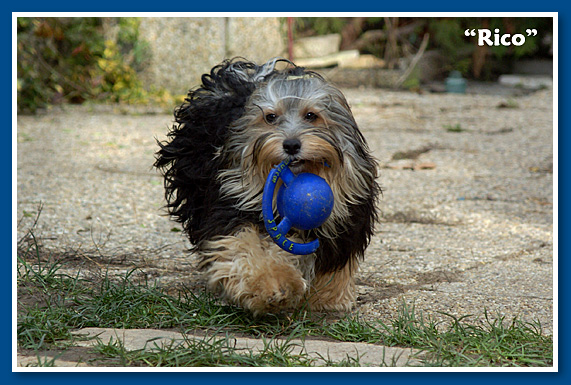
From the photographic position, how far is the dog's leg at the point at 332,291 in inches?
149

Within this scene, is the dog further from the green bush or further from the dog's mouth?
the green bush

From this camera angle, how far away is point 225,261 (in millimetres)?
3367

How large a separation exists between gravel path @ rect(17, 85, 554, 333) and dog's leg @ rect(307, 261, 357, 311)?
128mm

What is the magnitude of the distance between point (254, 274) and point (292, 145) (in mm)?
599

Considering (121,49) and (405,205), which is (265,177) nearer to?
(405,205)

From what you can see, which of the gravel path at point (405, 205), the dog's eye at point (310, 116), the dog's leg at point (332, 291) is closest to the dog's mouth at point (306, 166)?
the dog's eye at point (310, 116)

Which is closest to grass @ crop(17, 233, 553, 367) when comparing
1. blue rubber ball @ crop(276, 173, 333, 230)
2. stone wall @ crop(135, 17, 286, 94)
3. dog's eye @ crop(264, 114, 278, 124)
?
blue rubber ball @ crop(276, 173, 333, 230)

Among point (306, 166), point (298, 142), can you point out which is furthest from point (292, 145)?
point (306, 166)

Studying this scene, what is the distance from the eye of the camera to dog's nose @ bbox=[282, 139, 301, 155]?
3.21 m

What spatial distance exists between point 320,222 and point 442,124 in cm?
674

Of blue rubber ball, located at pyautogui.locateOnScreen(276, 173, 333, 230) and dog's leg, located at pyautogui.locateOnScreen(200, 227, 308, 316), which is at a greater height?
blue rubber ball, located at pyautogui.locateOnScreen(276, 173, 333, 230)

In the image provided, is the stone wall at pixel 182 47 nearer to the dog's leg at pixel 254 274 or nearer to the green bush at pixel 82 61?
the green bush at pixel 82 61

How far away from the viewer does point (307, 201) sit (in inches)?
126

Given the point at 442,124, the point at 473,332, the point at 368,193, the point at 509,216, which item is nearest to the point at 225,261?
the point at 368,193
